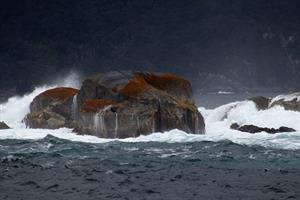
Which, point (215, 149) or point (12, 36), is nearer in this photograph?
point (215, 149)

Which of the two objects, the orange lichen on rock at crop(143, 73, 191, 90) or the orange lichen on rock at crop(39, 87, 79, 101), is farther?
the orange lichen on rock at crop(39, 87, 79, 101)

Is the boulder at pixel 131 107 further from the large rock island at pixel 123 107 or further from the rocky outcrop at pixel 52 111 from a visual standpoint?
the rocky outcrop at pixel 52 111

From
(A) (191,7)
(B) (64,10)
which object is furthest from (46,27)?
(A) (191,7)

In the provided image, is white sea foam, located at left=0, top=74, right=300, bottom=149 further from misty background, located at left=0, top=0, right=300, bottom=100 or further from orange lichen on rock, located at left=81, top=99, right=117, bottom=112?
misty background, located at left=0, top=0, right=300, bottom=100

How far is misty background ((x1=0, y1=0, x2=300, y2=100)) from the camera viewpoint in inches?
5404

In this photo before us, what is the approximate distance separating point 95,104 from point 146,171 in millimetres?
13900

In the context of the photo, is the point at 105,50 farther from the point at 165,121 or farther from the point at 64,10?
the point at 165,121

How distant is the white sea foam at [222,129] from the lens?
115 feet

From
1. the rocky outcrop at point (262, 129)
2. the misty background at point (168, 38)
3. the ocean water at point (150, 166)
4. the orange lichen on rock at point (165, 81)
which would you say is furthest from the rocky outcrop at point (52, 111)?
the misty background at point (168, 38)

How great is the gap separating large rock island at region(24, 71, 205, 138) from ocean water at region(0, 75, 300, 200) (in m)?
0.98

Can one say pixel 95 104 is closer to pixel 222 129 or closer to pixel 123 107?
pixel 123 107

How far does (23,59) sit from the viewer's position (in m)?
127

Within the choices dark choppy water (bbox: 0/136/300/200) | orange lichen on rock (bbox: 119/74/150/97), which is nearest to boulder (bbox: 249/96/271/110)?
orange lichen on rock (bbox: 119/74/150/97)

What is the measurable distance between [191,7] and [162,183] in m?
138
